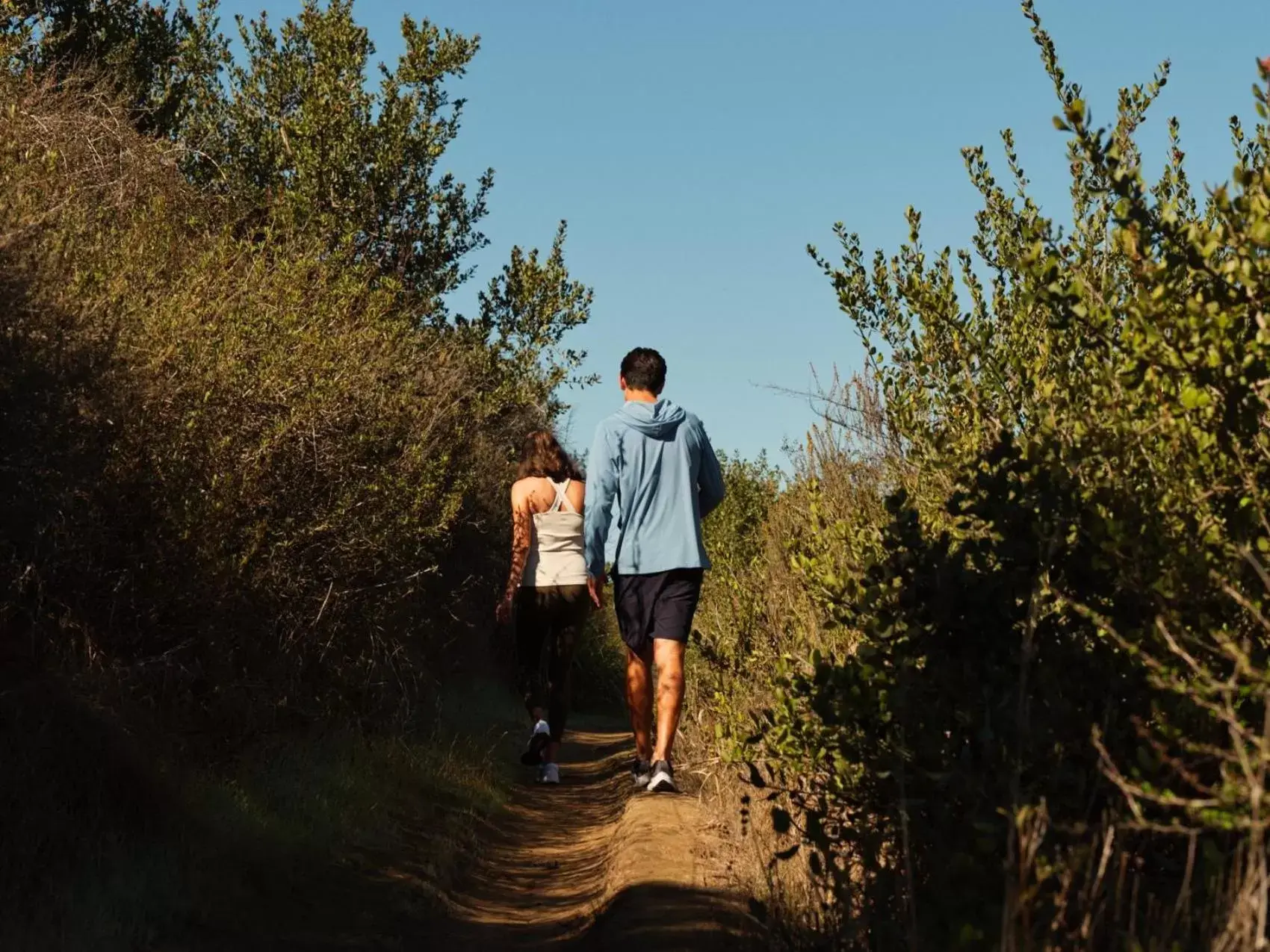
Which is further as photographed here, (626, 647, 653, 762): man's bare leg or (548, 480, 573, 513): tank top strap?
(548, 480, 573, 513): tank top strap

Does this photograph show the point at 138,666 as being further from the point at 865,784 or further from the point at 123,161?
the point at 123,161

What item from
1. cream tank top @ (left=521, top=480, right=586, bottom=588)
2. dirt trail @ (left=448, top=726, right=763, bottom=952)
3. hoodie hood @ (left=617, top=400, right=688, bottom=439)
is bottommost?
dirt trail @ (left=448, top=726, right=763, bottom=952)

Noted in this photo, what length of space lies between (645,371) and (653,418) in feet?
1.10

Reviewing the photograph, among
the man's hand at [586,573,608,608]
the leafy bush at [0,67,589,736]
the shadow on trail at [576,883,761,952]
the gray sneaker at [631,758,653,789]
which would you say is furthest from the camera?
the man's hand at [586,573,608,608]

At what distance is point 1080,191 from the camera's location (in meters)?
6.34

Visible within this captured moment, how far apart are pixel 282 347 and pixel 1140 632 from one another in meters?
6.45

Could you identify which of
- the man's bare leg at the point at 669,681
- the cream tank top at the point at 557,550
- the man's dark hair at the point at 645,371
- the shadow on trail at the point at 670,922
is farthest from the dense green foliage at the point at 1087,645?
the cream tank top at the point at 557,550

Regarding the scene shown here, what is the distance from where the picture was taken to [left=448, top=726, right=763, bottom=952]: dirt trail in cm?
561

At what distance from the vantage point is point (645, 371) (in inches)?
332

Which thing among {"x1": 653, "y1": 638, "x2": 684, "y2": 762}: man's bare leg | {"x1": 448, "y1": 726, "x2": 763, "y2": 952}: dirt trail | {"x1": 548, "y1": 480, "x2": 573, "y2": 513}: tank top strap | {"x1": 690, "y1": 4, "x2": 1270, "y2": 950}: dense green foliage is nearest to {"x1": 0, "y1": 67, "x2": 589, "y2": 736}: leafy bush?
{"x1": 548, "y1": 480, "x2": 573, "y2": 513}: tank top strap

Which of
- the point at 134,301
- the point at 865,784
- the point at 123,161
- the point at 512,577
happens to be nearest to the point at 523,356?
the point at 123,161

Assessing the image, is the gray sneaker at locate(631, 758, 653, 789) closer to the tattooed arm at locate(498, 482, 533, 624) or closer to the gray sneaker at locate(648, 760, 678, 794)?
the gray sneaker at locate(648, 760, 678, 794)

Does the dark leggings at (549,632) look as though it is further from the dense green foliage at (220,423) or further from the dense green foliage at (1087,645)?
the dense green foliage at (1087,645)

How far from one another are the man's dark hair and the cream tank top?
64.0 inches
